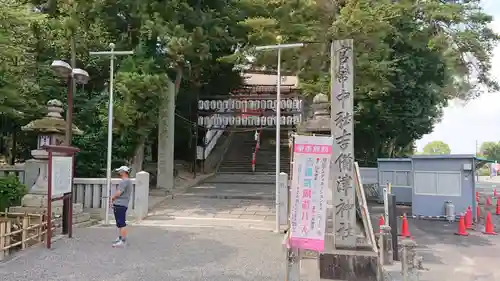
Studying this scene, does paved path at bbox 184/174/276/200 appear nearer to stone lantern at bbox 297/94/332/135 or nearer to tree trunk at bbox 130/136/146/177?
tree trunk at bbox 130/136/146/177

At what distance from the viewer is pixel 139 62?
14445mm

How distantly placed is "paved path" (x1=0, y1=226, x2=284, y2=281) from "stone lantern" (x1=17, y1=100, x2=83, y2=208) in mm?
1427

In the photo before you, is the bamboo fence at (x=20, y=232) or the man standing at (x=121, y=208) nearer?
the bamboo fence at (x=20, y=232)

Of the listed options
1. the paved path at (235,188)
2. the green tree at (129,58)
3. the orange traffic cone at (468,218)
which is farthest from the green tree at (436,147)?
the green tree at (129,58)

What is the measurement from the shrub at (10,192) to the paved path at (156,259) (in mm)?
2212

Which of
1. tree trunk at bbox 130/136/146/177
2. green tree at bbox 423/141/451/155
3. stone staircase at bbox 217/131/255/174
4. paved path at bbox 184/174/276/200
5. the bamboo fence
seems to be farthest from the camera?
green tree at bbox 423/141/451/155

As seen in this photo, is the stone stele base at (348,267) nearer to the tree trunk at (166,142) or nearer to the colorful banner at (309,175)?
the colorful banner at (309,175)

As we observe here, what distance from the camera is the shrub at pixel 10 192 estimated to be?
9516 millimetres

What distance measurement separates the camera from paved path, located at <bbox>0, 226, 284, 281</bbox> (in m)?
5.82

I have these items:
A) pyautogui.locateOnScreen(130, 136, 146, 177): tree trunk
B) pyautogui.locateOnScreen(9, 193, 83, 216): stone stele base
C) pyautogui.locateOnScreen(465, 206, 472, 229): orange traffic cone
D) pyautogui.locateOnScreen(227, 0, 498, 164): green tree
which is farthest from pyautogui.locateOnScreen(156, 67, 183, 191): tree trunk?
pyautogui.locateOnScreen(465, 206, 472, 229): orange traffic cone

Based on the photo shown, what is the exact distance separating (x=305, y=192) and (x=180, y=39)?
1061cm

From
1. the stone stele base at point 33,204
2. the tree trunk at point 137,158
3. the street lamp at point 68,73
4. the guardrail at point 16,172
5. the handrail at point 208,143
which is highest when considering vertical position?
the street lamp at point 68,73

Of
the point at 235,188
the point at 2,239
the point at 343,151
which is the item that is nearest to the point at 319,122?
the point at 343,151

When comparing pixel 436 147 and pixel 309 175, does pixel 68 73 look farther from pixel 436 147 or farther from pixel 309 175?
pixel 436 147
